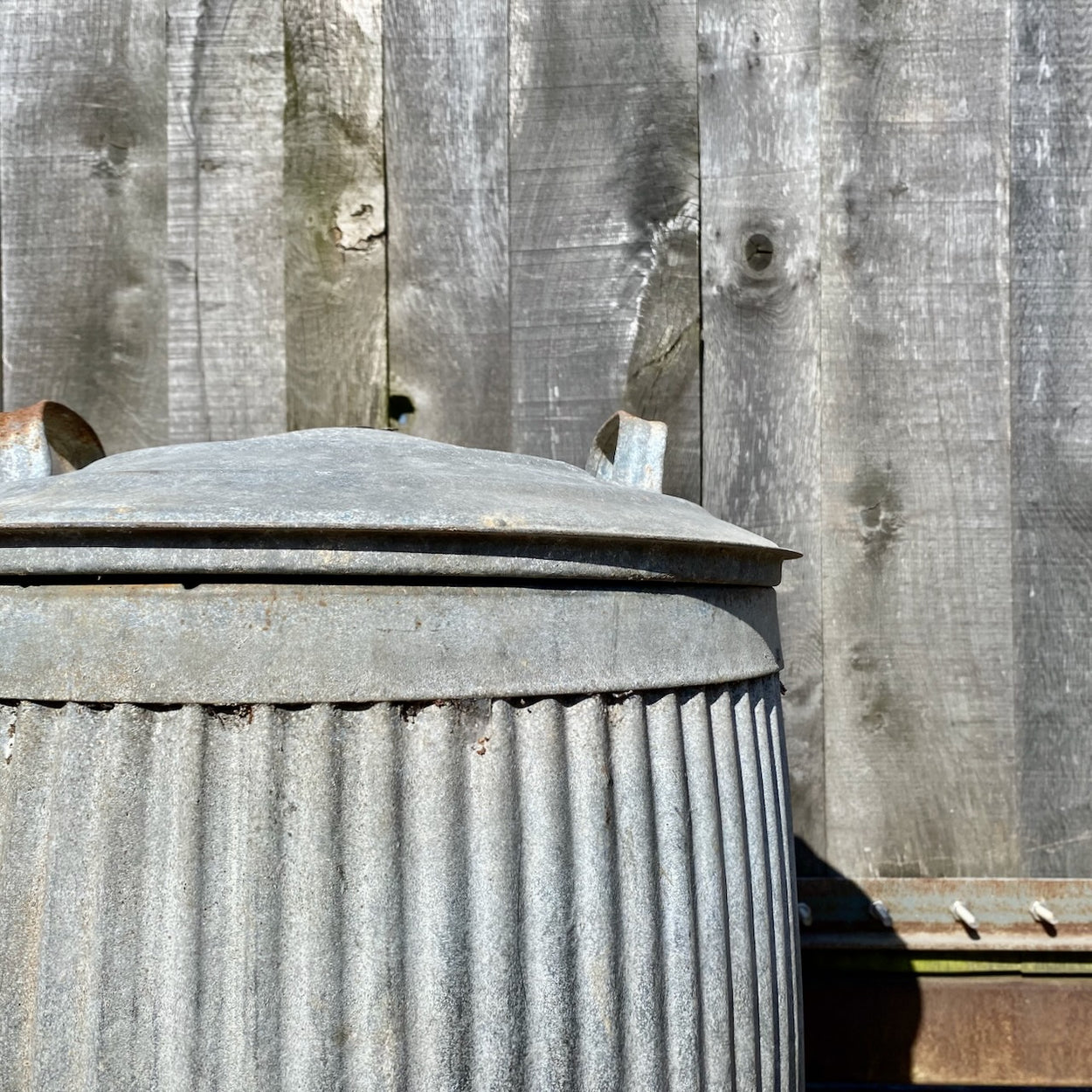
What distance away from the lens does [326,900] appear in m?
0.73

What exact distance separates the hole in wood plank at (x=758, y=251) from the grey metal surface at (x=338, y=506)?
2.72ft

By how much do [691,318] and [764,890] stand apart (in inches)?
Answer: 38.7

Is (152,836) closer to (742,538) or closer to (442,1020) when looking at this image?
(442,1020)

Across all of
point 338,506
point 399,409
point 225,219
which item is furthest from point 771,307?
point 338,506

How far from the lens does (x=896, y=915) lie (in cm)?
159

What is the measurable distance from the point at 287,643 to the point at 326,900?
188 mm

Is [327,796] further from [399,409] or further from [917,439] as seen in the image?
[917,439]

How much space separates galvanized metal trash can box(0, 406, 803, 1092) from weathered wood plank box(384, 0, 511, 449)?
0.85 metres

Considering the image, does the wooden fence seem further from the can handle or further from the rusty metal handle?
the rusty metal handle

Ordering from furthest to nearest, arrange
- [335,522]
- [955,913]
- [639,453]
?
[955,913]
[639,453]
[335,522]

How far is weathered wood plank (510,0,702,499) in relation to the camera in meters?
1.61

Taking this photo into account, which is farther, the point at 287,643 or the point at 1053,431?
the point at 1053,431

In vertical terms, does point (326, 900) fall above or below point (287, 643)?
below

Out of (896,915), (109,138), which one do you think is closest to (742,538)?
(896,915)
